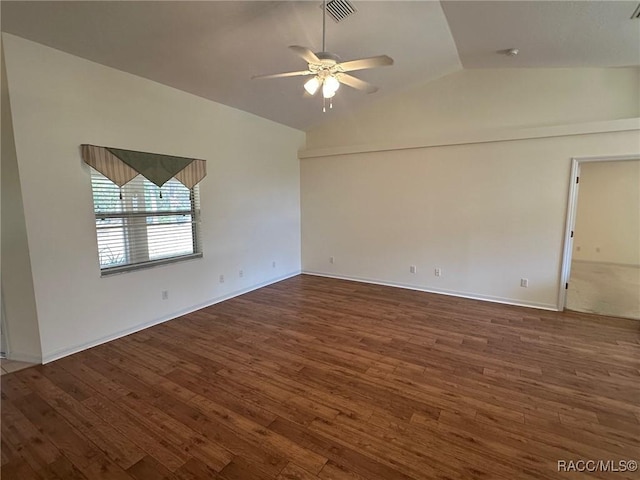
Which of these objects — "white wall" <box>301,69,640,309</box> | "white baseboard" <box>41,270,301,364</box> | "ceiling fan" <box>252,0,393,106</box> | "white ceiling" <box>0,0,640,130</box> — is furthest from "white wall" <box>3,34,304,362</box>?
"ceiling fan" <box>252,0,393,106</box>

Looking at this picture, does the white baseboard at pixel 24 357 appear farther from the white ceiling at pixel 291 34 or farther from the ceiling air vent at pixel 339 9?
the ceiling air vent at pixel 339 9

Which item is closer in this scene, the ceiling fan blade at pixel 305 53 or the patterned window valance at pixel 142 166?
the ceiling fan blade at pixel 305 53

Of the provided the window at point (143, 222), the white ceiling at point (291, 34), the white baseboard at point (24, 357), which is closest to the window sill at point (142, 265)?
the window at point (143, 222)

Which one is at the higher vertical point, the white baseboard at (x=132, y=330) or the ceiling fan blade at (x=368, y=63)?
the ceiling fan blade at (x=368, y=63)

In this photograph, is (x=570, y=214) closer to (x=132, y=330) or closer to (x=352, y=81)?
(x=352, y=81)

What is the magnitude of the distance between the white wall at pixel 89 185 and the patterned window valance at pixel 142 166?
97 millimetres

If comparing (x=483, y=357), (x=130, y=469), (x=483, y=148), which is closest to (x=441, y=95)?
(x=483, y=148)

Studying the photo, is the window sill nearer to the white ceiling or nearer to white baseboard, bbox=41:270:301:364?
white baseboard, bbox=41:270:301:364

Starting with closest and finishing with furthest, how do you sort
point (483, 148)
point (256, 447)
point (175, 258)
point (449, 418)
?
point (256, 447) → point (449, 418) → point (175, 258) → point (483, 148)

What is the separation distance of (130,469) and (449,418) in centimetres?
203

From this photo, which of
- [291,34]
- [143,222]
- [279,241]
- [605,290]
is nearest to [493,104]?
[291,34]

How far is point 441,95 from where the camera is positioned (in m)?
4.64

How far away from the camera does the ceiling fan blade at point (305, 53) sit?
1967 mm

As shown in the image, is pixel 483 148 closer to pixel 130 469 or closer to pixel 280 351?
pixel 280 351
